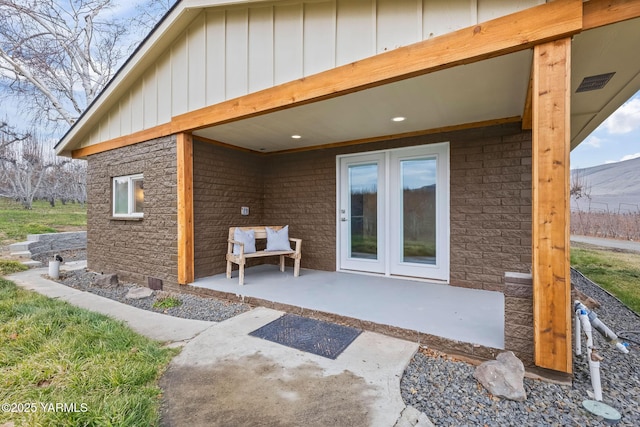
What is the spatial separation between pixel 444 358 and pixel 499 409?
0.58m

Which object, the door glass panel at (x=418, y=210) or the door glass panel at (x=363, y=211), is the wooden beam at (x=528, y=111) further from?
the door glass panel at (x=363, y=211)

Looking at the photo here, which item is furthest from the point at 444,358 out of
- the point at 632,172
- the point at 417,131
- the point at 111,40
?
the point at 111,40

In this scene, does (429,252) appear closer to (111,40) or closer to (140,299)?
(140,299)

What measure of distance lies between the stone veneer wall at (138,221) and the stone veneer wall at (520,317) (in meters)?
4.05

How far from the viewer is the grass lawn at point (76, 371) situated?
5.16 feet

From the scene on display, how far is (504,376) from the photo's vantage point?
1885 mm

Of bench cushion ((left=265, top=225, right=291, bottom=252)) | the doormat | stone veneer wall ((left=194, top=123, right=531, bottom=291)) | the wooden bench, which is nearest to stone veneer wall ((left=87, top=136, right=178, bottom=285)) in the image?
stone veneer wall ((left=194, top=123, right=531, bottom=291))

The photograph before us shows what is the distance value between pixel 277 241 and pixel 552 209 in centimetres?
354

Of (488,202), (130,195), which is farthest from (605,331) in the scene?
(130,195)

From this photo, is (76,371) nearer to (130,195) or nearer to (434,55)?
(434,55)

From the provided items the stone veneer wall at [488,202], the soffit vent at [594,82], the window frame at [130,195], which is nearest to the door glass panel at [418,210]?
the stone veneer wall at [488,202]

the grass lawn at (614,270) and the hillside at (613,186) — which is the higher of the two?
the hillside at (613,186)

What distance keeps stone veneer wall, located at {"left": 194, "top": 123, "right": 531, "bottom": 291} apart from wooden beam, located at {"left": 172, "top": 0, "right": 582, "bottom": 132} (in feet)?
6.14

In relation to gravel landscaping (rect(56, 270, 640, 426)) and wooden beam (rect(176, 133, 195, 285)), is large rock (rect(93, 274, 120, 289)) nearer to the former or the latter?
wooden beam (rect(176, 133, 195, 285))
